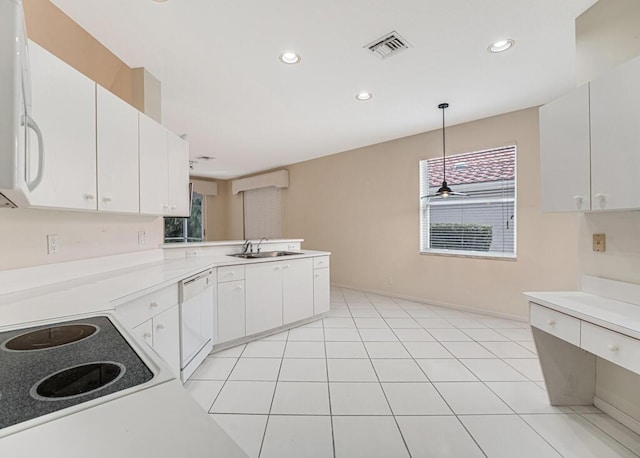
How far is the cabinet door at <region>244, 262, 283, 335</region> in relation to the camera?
2883mm

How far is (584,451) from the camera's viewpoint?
1.50 metres

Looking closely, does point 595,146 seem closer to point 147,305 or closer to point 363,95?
point 363,95

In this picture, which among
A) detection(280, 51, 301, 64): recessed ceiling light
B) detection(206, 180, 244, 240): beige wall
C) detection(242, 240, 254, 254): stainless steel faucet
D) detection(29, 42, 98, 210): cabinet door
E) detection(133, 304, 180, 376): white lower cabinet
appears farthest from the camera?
detection(206, 180, 244, 240): beige wall

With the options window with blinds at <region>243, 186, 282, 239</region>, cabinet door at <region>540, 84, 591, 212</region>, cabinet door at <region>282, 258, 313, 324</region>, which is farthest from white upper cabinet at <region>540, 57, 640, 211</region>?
window with blinds at <region>243, 186, 282, 239</region>

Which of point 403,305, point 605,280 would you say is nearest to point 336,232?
point 403,305

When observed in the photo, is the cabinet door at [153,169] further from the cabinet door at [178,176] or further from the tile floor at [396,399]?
the tile floor at [396,399]

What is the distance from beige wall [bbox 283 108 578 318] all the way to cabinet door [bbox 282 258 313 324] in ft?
5.98

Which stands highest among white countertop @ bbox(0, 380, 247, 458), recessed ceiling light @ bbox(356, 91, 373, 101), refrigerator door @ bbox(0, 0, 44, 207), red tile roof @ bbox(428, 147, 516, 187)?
recessed ceiling light @ bbox(356, 91, 373, 101)

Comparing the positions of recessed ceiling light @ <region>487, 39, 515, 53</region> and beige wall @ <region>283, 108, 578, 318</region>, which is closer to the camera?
recessed ceiling light @ <region>487, 39, 515, 53</region>

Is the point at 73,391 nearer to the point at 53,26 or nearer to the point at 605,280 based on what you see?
the point at 53,26

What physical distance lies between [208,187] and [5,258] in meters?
6.70

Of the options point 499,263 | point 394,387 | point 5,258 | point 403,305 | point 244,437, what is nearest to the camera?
point 5,258

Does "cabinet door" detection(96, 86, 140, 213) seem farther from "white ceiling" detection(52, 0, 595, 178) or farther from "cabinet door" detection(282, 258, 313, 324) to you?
"cabinet door" detection(282, 258, 313, 324)

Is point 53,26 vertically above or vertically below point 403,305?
above
